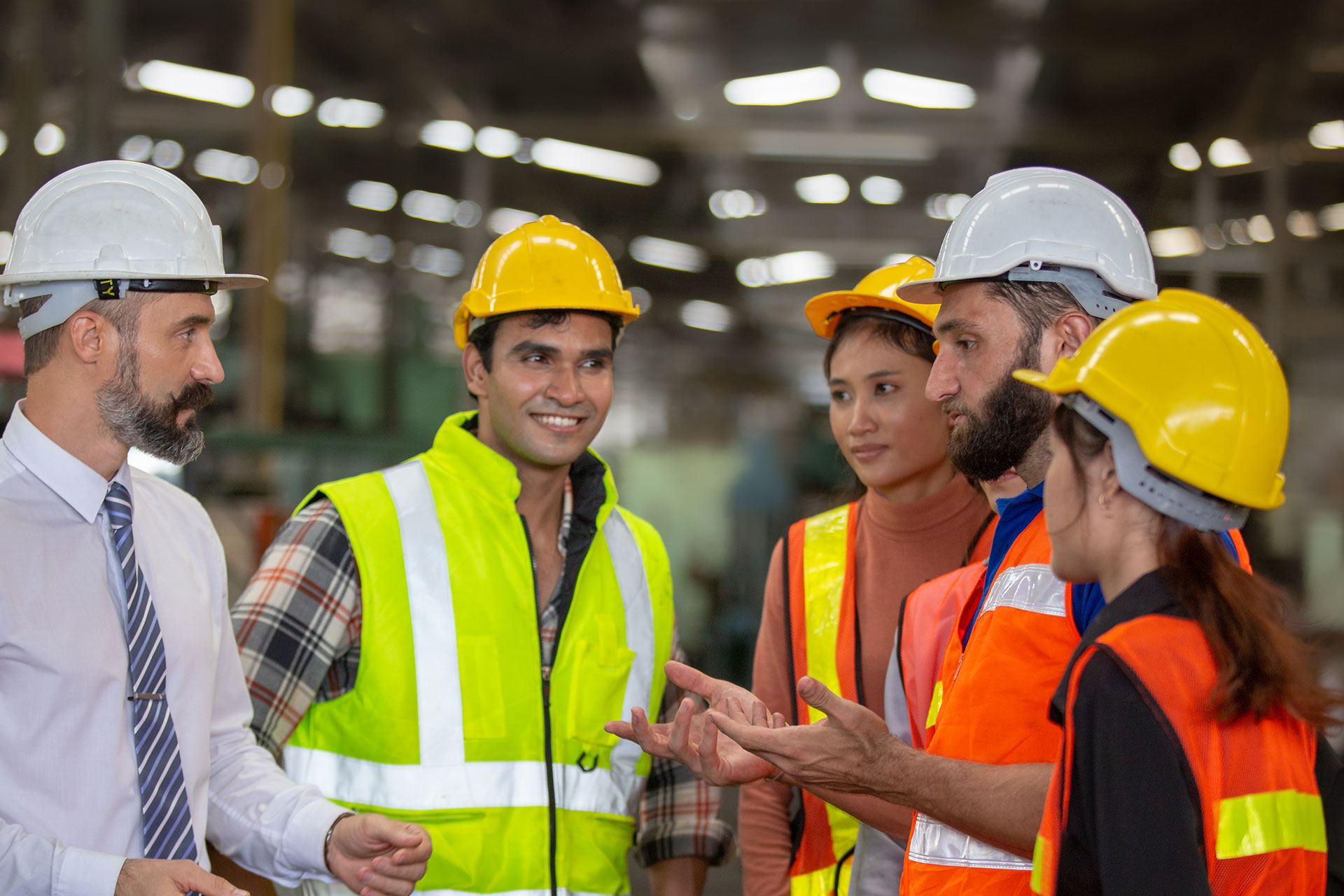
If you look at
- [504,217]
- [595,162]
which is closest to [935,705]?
[595,162]

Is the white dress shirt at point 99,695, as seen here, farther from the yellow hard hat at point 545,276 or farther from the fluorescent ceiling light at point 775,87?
the fluorescent ceiling light at point 775,87

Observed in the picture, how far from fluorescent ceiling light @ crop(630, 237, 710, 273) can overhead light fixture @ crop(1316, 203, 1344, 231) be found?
15.1ft

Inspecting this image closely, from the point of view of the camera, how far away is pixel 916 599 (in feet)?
6.98

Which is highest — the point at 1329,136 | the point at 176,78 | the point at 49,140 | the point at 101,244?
the point at 176,78

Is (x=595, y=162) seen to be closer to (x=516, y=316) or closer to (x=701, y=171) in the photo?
(x=701, y=171)

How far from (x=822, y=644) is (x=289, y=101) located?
26.7 feet

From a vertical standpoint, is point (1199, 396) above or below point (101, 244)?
below

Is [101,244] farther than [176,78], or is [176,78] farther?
[176,78]

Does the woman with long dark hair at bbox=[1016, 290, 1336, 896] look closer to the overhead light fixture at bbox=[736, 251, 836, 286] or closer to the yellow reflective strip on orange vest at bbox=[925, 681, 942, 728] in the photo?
the yellow reflective strip on orange vest at bbox=[925, 681, 942, 728]

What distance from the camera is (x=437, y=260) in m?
9.03

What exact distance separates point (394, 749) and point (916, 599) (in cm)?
106

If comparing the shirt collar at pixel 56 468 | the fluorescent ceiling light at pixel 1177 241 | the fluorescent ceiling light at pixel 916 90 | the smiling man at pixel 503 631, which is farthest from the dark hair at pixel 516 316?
the fluorescent ceiling light at pixel 1177 241

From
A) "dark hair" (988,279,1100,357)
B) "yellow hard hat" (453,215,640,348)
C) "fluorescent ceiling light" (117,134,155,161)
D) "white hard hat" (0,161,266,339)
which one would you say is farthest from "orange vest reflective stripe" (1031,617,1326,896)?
"fluorescent ceiling light" (117,134,155,161)

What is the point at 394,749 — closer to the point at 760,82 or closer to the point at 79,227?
the point at 79,227
